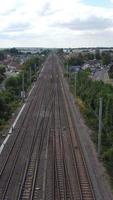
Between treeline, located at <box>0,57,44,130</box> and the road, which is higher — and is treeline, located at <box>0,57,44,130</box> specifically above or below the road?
below

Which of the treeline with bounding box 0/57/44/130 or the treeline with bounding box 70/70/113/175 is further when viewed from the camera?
the treeline with bounding box 0/57/44/130

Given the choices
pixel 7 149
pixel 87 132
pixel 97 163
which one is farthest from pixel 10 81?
pixel 97 163

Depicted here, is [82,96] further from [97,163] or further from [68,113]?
[97,163]

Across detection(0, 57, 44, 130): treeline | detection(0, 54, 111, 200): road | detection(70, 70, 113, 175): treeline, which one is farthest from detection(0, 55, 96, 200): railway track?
detection(0, 57, 44, 130): treeline

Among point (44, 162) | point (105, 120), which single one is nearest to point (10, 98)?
point (105, 120)

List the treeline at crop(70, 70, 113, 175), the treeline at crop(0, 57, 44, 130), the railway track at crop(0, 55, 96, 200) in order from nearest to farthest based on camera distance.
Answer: the railway track at crop(0, 55, 96, 200) → the treeline at crop(70, 70, 113, 175) → the treeline at crop(0, 57, 44, 130)

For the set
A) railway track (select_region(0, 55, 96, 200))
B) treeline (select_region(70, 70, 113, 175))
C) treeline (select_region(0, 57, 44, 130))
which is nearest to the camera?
railway track (select_region(0, 55, 96, 200))

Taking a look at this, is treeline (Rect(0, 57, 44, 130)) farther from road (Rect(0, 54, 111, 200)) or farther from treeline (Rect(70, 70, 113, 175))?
treeline (Rect(70, 70, 113, 175))

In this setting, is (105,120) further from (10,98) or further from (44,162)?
(10,98)
